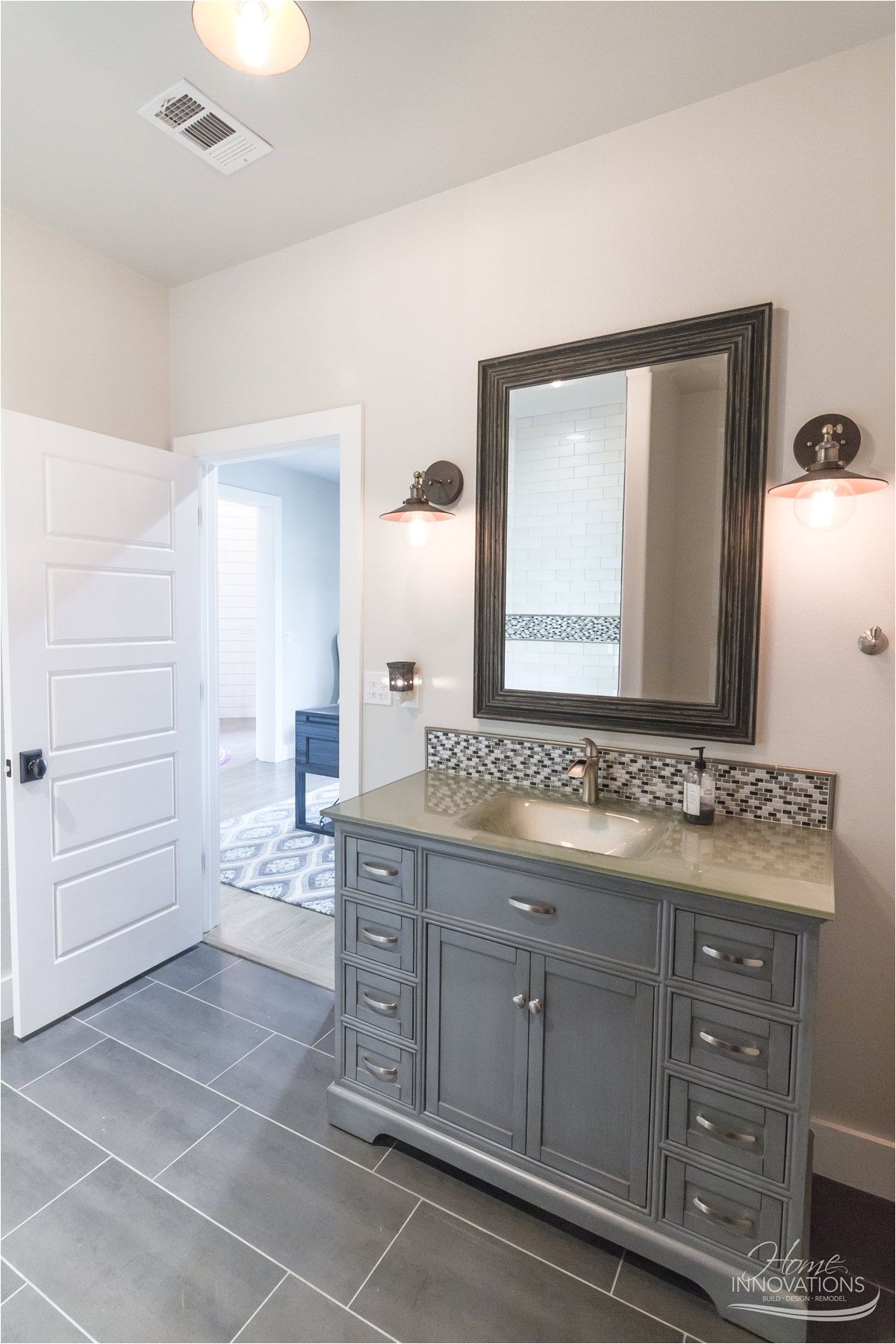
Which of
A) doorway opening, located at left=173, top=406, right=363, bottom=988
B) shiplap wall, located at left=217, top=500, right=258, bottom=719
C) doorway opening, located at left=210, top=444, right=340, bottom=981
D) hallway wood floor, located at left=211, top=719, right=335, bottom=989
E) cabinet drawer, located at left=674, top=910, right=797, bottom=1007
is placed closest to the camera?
cabinet drawer, located at left=674, top=910, right=797, bottom=1007

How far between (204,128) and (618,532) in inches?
67.1

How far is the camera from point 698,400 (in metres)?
1.79

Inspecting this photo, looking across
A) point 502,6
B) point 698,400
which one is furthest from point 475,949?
point 502,6

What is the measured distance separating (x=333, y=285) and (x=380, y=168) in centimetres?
45

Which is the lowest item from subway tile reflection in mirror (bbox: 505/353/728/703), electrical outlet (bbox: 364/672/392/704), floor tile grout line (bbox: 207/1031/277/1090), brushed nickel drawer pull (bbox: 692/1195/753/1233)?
floor tile grout line (bbox: 207/1031/277/1090)

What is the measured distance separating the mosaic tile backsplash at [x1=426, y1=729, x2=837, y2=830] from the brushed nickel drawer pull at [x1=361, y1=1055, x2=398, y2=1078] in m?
0.89

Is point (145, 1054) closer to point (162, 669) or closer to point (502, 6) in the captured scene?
point (162, 669)

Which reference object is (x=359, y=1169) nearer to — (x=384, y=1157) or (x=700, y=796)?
(x=384, y=1157)

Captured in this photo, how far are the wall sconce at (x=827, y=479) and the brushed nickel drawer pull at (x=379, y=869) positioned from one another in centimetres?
139

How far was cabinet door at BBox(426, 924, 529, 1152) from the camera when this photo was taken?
1578mm

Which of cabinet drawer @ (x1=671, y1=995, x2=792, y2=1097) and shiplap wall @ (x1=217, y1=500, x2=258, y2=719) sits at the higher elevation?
shiplap wall @ (x1=217, y1=500, x2=258, y2=719)

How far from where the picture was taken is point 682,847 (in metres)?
1.56

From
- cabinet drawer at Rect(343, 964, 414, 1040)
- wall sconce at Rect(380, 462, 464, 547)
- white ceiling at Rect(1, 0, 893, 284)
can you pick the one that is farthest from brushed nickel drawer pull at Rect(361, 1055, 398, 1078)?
white ceiling at Rect(1, 0, 893, 284)

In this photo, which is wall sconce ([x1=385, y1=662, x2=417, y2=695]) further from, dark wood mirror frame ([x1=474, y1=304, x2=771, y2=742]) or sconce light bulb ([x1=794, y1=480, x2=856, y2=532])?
sconce light bulb ([x1=794, y1=480, x2=856, y2=532])
